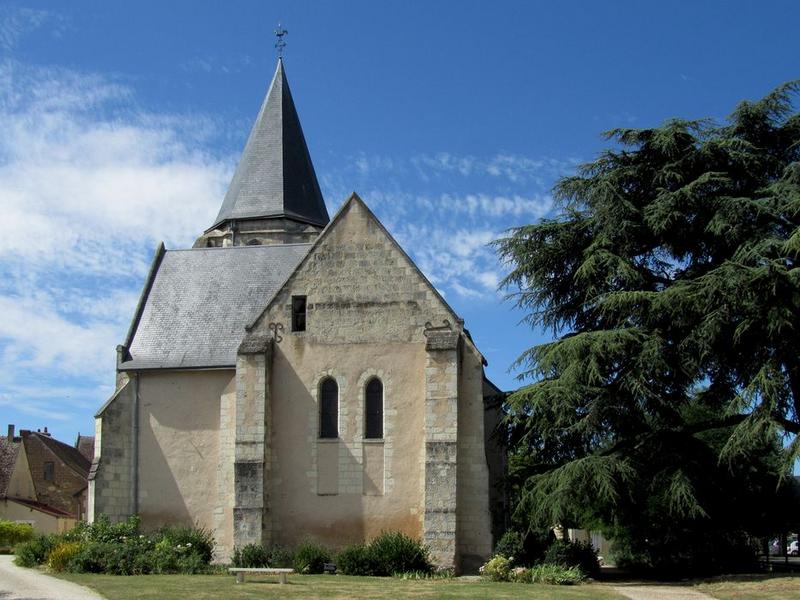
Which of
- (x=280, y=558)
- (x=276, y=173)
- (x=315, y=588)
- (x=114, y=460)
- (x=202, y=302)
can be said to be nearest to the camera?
(x=315, y=588)

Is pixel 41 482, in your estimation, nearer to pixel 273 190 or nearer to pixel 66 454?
pixel 66 454

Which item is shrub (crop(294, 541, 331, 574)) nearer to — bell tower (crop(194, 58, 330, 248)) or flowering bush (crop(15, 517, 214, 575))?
flowering bush (crop(15, 517, 214, 575))

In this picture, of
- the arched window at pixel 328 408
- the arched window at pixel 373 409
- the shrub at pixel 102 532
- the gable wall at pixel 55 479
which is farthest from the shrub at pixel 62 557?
the gable wall at pixel 55 479

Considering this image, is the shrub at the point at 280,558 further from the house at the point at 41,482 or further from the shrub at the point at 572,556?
the house at the point at 41,482

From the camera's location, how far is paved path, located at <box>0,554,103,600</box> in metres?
14.9

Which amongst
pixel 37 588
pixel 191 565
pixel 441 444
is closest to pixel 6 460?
pixel 191 565

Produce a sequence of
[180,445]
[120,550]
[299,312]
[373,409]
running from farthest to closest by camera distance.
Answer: [180,445]
[299,312]
[373,409]
[120,550]

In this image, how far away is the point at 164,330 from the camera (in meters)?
26.7

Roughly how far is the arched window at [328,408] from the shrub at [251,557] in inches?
129

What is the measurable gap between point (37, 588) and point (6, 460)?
30362 mm

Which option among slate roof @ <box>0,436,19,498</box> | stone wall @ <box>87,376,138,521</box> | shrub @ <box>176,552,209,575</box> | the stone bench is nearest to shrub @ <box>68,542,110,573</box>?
shrub @ <box>176,552,209,575</box>

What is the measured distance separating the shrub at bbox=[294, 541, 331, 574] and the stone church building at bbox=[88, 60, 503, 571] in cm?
119

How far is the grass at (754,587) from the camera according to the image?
17.7 m

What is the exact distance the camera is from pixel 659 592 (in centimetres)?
1878
